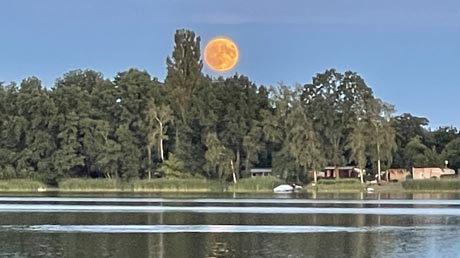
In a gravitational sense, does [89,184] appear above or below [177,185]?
above

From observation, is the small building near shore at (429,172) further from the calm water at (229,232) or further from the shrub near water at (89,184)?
the calm water at (229,232)

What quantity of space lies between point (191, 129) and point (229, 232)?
2682 inches

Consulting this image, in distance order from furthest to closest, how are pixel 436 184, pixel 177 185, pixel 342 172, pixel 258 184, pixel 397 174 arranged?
pixel 397 174 → pixel 342 172 → pixel 177 185 → pixel 258 184 → pixel 436 184

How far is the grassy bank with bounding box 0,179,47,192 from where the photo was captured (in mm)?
95438

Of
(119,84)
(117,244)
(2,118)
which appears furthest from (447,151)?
(117,244)

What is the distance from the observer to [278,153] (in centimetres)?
9712

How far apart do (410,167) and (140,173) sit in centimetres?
3510

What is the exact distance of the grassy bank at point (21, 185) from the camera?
313 ft

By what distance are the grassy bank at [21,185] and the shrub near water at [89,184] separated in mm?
2867

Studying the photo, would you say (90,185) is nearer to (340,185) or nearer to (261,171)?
(261,171)

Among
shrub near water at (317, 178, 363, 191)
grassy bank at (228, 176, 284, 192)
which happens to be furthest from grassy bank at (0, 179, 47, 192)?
shrub near water at (317, 178, 363, 191)

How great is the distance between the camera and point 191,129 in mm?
102062

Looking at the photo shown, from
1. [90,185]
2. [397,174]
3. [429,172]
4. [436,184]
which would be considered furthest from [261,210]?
[397,174]

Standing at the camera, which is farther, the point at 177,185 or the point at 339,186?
the point at 339,186
